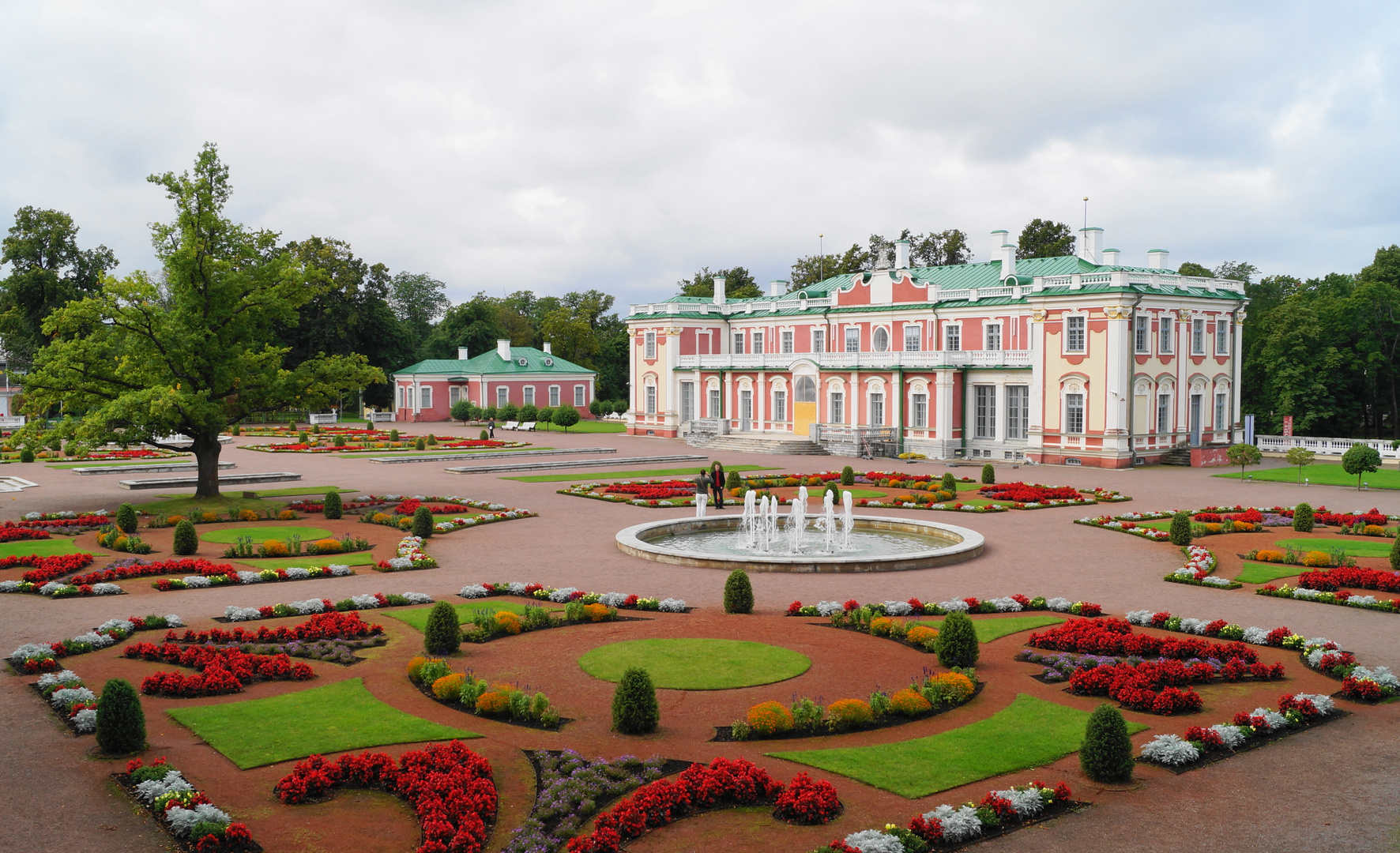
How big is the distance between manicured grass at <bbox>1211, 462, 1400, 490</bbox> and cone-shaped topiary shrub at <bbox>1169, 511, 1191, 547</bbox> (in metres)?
16.6

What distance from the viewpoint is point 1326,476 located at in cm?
3900

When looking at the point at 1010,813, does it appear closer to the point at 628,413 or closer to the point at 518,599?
the point at 518,599

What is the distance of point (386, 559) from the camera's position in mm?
21812

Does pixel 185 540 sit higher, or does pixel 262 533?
pixel 185 540

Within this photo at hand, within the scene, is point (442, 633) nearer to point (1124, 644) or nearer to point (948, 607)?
point (948, 607)

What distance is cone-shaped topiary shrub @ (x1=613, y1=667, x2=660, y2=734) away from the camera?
11141 millimetres

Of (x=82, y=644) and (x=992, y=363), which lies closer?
(x=82, y=644)

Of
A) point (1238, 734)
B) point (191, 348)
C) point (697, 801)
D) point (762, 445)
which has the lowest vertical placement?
point (697, 801)

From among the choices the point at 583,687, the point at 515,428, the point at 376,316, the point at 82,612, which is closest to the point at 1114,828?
the point at 583,687

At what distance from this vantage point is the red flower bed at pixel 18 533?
2353cm

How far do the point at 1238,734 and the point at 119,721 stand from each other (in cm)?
1170

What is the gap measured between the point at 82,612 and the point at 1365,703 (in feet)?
61.1

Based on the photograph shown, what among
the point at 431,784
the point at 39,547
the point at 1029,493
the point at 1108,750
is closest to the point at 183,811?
the point at 431,784

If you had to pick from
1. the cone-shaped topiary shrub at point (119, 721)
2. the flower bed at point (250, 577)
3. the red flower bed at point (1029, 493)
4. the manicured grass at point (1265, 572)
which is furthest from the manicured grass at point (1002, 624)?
the red flower bed at point (1029, 493)
